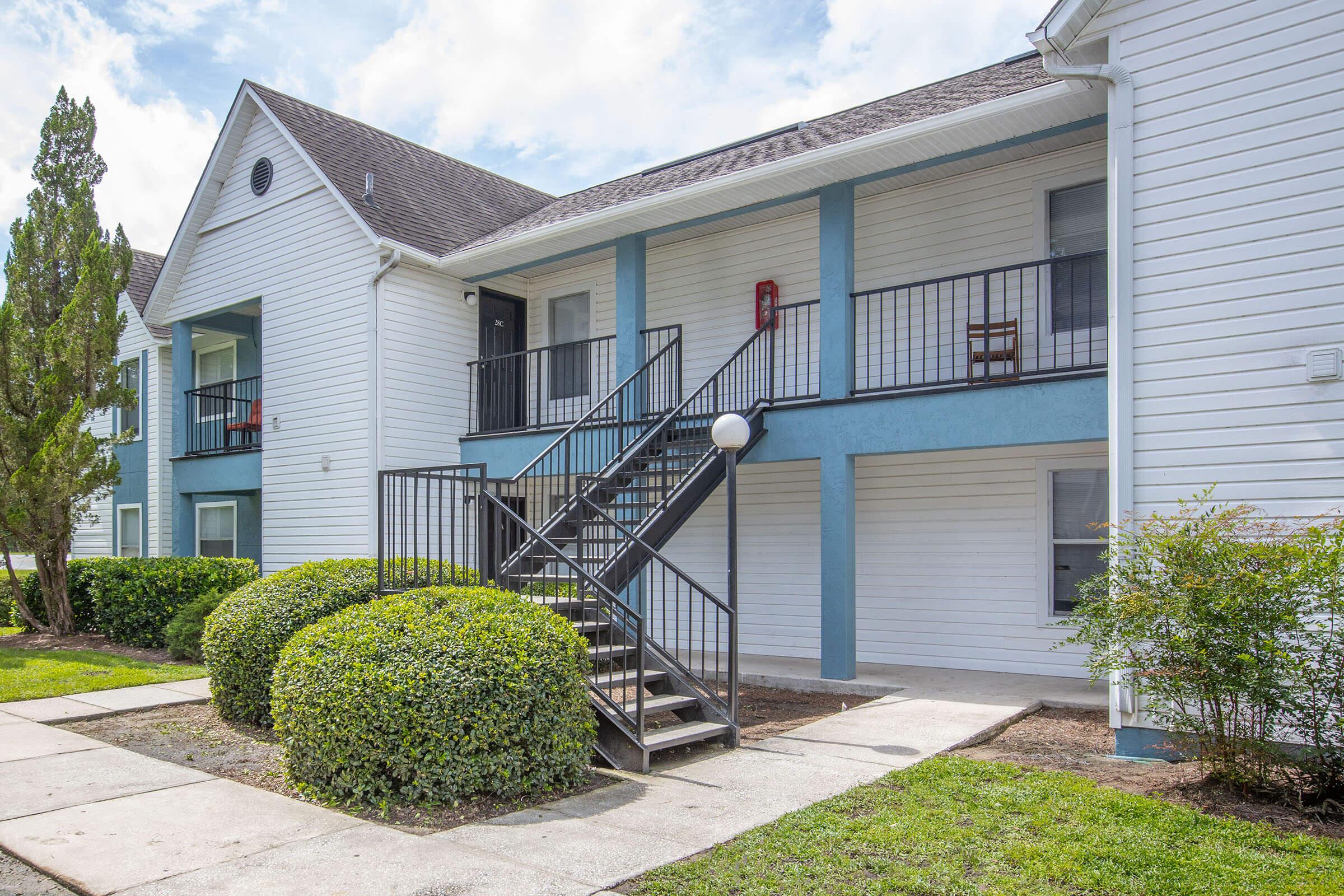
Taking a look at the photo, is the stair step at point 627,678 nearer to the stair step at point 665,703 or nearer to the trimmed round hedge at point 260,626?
the stair step at point 665,703

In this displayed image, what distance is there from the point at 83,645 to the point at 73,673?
2.99 meters

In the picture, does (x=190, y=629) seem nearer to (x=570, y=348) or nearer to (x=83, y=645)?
(x=83, y=645)

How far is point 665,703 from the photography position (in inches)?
257

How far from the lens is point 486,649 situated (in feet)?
17.8

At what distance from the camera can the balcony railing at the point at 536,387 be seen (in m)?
12.7

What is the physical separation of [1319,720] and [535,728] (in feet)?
14.3

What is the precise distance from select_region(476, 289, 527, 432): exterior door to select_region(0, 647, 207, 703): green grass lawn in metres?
4.79

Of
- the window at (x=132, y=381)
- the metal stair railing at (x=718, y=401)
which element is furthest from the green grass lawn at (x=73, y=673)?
the window at (x=132, y=381)

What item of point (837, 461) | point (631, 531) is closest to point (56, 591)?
point (631, 531)

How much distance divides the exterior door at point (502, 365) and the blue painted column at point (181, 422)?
5.87 meters

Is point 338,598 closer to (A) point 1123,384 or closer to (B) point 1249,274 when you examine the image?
(A) point 1123,384

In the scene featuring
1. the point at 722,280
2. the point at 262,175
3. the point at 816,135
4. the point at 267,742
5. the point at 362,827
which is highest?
the point at 262,175

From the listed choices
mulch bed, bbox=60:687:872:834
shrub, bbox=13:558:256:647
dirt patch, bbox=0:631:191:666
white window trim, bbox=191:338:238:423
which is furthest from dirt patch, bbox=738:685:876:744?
white window trim, bbox=191:338:238:423

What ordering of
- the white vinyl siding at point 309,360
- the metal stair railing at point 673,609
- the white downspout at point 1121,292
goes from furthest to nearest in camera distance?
the white vinyl siding at point 309,360, the metal stair railing at point 673,609, the white downspout at point 1121,292
